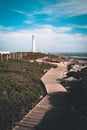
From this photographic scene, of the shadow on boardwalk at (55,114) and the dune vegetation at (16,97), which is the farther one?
the dune vegetation at (16,97)

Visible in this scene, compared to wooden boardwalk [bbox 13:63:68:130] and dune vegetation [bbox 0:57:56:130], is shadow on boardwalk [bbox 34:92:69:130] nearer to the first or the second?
wooden boardwalk [bbox 13:63:68:130]

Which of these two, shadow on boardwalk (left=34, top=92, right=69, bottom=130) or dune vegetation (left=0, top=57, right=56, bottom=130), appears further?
dune vegetation (left=0, top=57, right=56, bottom=130)

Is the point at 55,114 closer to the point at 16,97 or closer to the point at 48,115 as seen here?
the point at 48,115

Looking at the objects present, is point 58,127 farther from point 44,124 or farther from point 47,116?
point 47,116

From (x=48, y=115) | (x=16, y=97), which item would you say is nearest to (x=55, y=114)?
(x=48, y=115)

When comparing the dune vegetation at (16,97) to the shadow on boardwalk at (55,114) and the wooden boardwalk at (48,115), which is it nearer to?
the wooden boardwalk at (48,115)

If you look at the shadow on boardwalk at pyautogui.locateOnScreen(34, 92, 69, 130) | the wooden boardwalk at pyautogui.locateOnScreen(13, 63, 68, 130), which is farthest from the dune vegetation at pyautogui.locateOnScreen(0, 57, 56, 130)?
the shadow on boardwalk at pyautogui.locateOnScreen(34, 92, 69, 130)

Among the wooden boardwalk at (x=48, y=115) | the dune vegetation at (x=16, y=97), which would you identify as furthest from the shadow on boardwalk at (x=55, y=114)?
the dune vegetation at (x=16, y=97)

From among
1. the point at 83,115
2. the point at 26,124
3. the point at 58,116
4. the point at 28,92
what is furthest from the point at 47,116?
the point at 28,92

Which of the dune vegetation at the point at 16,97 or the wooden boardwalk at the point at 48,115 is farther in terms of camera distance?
the dune vegetation at the point at 16,97
